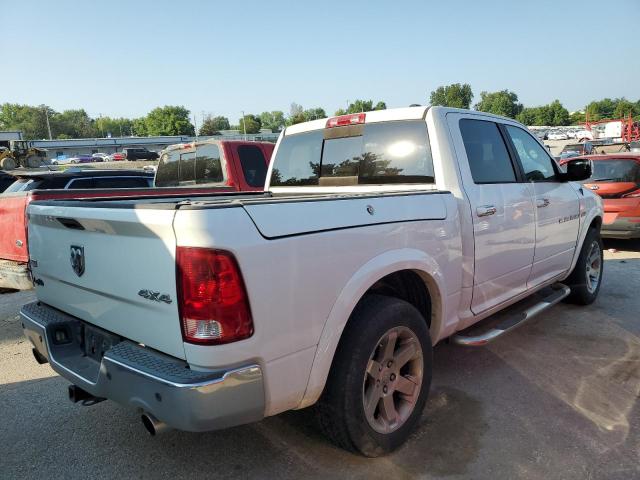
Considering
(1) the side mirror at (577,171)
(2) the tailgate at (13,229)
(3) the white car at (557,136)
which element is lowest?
(2) the tailgate at (13,229)

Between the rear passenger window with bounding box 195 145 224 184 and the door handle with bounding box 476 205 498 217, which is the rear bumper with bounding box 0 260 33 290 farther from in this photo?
the door handle with bounding box 476 205 498 217

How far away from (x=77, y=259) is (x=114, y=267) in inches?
15.8

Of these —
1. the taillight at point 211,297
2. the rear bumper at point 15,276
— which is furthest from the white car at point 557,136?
the taillight at point 211,297

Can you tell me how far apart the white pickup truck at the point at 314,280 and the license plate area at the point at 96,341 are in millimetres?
12

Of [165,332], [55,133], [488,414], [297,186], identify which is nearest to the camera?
[165,332]

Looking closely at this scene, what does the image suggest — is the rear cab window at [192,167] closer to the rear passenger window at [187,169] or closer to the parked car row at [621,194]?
the rear passenger window at [187,169]

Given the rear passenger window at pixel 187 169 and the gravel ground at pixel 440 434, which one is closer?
the gravel ground at pixel 440 434

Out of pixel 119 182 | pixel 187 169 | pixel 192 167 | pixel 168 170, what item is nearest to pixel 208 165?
pixel 192 167

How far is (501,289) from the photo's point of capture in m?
3.52

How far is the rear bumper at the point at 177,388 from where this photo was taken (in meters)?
1.82

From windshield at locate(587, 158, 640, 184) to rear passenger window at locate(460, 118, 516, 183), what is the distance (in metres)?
5.05

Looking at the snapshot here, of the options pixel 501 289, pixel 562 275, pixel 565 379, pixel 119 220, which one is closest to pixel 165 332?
pixel 119 220

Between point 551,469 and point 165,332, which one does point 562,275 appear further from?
point 165,332

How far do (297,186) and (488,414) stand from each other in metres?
2.27
